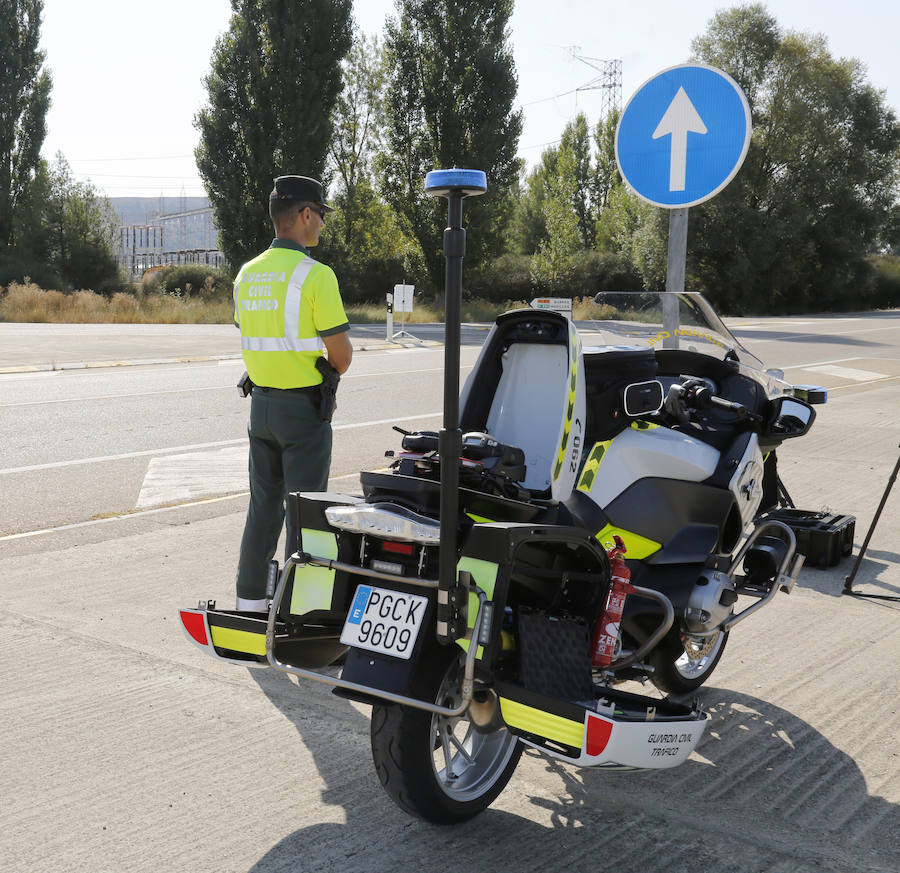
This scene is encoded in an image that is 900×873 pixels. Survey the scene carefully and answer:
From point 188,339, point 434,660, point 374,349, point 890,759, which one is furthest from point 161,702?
point 188,339

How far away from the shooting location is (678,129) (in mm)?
5633

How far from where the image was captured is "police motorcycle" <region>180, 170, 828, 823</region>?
2.75 metres

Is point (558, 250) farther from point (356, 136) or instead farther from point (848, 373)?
point (848, 373)

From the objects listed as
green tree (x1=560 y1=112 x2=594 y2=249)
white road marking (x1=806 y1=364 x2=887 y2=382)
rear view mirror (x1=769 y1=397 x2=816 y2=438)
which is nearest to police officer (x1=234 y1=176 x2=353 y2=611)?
rear view mirror (x1=769 y1=397 x2=816 y2=438)

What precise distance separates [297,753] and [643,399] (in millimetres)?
1739

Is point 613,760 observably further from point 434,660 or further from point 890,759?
point 890,759

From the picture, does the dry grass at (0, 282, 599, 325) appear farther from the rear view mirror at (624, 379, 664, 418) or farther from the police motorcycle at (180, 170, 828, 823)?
the rear view mirror at (624, 379, 664, 418)

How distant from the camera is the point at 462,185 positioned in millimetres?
2633

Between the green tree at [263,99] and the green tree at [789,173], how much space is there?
19182 millimetres

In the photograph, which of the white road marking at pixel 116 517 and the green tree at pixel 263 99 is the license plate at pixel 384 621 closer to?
the white road marking at pixel 116 517

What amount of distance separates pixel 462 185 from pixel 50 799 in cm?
222

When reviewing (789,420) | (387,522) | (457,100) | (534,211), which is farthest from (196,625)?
(534,211)

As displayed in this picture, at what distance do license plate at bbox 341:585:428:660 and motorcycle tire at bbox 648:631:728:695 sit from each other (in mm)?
1343

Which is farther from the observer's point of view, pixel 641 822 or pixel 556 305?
pixel 556 305
